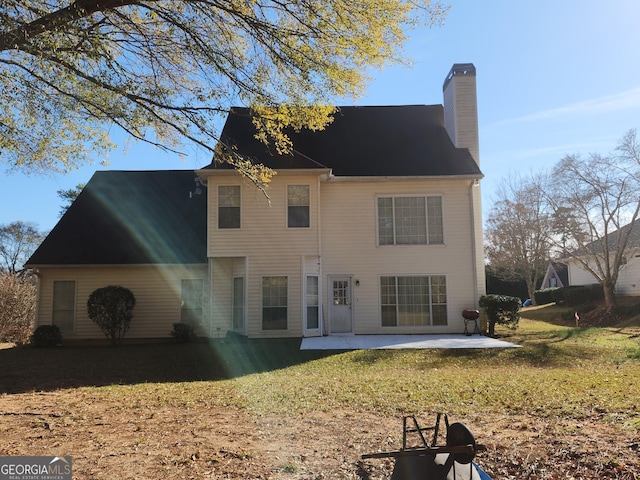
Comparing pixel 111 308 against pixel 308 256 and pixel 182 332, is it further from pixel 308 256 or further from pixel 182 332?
pixel 308 256

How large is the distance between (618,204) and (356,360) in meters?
18.5

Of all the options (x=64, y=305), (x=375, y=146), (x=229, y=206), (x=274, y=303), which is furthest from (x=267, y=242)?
(x=64, y=305)

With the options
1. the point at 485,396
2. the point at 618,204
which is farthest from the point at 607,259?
the point at 485,396

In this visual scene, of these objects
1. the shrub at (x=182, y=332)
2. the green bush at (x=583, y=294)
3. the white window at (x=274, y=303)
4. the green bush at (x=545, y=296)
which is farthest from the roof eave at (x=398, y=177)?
the green bush at (x=545, y=296)

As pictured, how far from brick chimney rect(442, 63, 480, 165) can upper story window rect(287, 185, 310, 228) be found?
6757 millimetres

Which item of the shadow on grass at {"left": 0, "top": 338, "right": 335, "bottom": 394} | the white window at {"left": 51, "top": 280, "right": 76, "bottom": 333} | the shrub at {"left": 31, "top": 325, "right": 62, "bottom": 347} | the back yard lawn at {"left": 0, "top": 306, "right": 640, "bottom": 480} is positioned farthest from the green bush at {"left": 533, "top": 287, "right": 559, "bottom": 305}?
the shrub at {"left": 31, "top": 325, "right": 62, "bottom": 347}

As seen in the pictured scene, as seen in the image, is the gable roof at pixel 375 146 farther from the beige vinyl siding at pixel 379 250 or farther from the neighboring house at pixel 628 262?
the neighboring house at pixel 628 262

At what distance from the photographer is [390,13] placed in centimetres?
686

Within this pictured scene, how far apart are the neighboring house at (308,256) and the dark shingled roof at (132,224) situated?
74 mm

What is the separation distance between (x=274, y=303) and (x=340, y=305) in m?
2.32

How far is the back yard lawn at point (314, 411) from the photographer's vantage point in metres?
4.18

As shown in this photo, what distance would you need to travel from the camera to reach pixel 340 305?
15.8 metres

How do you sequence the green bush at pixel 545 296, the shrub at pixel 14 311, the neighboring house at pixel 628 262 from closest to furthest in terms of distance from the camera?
the shrub at pixel 14 311 → the neighboring house at pixel 628 262 → the green bush at pixel 545 296

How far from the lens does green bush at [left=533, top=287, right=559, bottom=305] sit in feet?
109
